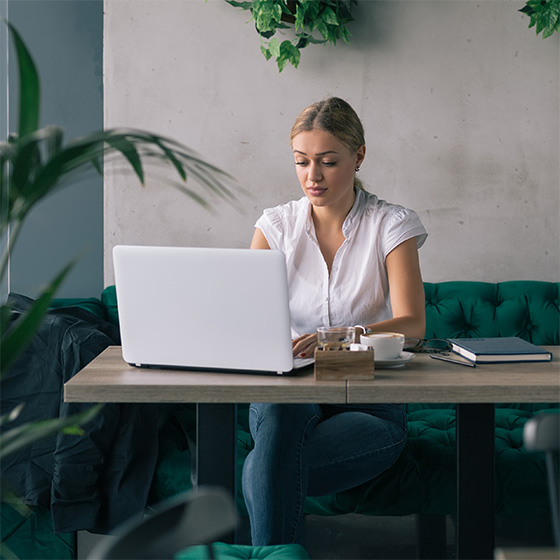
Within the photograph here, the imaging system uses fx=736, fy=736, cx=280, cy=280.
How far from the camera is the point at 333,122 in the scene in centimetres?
188

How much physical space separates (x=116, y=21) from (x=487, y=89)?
137cm

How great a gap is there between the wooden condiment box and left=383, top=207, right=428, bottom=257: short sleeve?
60 centimetres

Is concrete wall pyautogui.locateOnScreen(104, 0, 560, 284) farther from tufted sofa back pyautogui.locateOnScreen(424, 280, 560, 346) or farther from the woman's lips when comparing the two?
the woman's lips

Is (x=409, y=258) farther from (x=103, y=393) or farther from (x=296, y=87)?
(x=296, y=87)

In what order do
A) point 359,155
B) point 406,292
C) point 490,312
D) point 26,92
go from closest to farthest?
point 26,92, point 406,292, point 359,155, point 490,312

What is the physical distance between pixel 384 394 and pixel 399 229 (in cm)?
69

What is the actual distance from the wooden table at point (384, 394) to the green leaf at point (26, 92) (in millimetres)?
643

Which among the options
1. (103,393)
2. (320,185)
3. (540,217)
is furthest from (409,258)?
(540,217)

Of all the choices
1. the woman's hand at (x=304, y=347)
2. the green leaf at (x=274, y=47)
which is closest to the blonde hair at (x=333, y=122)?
the woman's hand at (x=304, y=347)

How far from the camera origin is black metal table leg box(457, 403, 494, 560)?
1.45m

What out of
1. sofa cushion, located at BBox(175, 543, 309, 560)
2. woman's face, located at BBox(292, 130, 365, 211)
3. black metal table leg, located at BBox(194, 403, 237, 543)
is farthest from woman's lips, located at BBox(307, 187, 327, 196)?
sofa cushion, located at BBox(175, 543, 309, 560)

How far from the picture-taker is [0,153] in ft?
2.40

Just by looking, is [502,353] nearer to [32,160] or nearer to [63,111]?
[32,160]

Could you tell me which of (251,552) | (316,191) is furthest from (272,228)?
(251,552)
